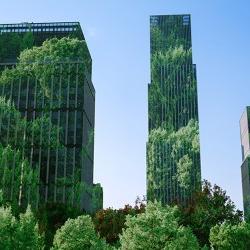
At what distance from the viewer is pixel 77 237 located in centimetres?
4628

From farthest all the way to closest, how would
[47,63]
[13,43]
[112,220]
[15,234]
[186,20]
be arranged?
[186,20]
[13,43]
[47,63]
[112,220]
[15,234]

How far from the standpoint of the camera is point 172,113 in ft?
607

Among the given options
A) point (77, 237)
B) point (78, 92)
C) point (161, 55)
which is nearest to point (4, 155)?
point (78, 92)

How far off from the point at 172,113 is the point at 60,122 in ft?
263

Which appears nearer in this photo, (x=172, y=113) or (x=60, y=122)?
(x=60, y=122)

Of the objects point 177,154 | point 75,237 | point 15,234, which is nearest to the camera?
point 15,234

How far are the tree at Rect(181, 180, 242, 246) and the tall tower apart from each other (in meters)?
106

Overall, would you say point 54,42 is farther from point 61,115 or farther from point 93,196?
point 93,196

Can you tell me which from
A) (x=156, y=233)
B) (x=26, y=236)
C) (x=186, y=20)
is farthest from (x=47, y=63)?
(x=186, y=20)

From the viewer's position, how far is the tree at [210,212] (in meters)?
60.7

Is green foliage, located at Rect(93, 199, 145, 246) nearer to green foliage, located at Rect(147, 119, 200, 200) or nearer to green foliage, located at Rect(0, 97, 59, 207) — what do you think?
green foliage, located at Rect(0, 97, 59, 207)

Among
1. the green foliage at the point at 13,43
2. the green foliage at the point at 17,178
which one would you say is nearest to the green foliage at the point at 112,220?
the green foliage at the point at 17,178

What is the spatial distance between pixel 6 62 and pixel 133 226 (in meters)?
88.3

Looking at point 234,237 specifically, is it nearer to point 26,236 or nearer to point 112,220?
point 112,220
